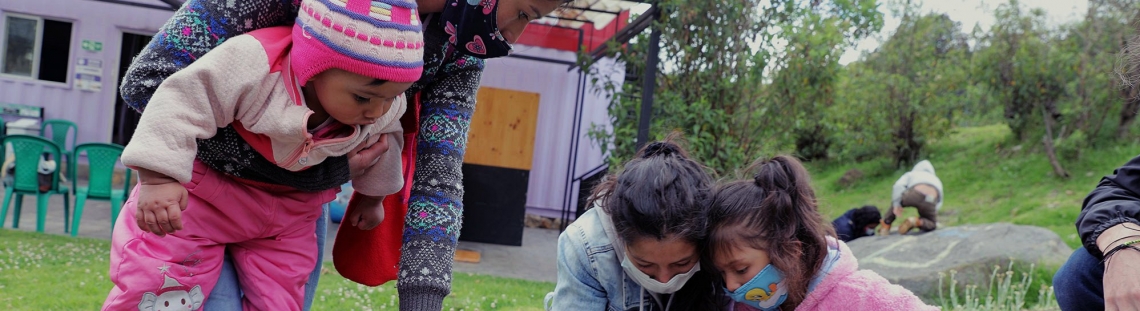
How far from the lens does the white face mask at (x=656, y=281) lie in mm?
2414

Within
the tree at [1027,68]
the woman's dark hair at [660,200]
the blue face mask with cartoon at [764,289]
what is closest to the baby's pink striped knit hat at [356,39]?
the woman's dark hair at [660,200]

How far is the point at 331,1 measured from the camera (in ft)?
5.47

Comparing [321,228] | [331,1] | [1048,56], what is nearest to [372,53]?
[331,1]

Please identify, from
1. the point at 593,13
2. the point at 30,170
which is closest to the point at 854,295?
the point at 30,170

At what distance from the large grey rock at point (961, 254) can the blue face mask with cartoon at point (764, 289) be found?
3.74 metres

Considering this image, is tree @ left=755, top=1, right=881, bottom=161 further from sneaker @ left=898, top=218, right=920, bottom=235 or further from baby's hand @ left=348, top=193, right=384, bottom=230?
baby's hand @ left=348, top=193, right=384, bottom=230

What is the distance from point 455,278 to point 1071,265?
463 centimetres

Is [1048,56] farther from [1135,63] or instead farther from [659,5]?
[1135,63]

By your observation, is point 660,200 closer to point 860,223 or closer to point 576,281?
point 576,281

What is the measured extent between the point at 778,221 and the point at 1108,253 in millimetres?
782

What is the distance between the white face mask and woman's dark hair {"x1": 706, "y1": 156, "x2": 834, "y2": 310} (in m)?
0.08

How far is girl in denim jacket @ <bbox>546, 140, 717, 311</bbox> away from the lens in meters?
2.31

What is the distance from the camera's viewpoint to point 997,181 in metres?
11.1

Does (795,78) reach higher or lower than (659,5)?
lower
